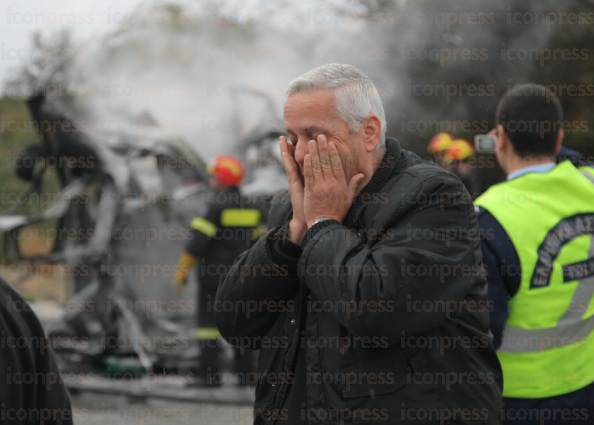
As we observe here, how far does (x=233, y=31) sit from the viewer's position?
407 inches

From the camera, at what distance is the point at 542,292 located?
3193mm

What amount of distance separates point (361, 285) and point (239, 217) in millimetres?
6165

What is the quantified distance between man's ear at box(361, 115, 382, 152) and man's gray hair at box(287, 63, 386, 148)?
1 centimetres

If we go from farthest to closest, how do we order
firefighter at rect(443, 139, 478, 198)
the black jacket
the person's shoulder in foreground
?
1. firefighter at rect(443, 139, 478, 198)
2. the black jacket
3. the person's shoulder in foreground

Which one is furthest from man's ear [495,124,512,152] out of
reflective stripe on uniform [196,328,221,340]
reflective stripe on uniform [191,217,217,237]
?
reflective stripe on uniform [196,328,221,340]

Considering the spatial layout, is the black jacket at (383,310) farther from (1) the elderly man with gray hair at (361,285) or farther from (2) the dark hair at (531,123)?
(2) the dark hair at (531,123)

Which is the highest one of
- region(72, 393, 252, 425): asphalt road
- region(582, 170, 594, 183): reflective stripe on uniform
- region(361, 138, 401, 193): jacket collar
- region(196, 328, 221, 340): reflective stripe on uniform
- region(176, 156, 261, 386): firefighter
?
region(361, 138, 401, 193): jacket collar

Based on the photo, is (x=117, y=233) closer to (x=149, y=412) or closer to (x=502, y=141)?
(x=149, y=412)

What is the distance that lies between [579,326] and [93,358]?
6289 mm

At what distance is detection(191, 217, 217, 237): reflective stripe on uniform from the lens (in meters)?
8.37

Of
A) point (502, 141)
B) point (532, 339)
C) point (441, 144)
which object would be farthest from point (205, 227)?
point (532, 339)

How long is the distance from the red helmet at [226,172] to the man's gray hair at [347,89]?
230 inches

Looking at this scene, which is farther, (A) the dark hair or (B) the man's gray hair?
(A) the dark hair

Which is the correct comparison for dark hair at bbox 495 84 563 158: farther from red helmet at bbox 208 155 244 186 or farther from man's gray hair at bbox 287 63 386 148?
red helmet at bbox 208 155 244 186
